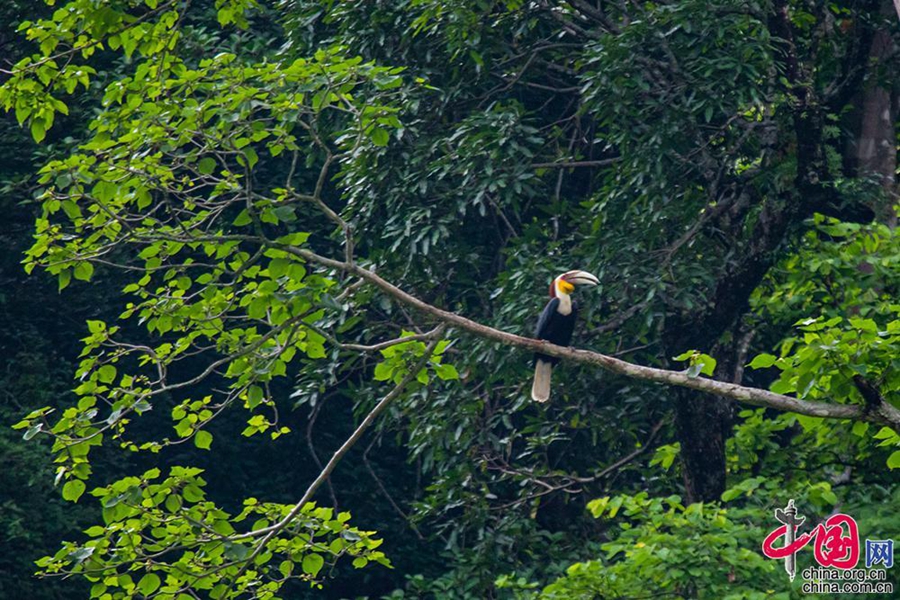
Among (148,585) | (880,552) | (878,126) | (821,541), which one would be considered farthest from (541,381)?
(148,585)

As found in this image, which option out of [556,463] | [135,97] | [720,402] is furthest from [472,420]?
[135,97]

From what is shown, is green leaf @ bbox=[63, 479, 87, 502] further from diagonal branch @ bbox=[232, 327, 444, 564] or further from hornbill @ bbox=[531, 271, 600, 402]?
hornbill @ bbox=[531, 271, 600, 402]

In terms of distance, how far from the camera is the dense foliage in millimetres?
6148

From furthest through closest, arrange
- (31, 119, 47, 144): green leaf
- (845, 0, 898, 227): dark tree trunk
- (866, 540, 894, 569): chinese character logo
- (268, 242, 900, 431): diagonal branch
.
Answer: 1. (845, 0, 898, 227): dark tree trunk
2. (866, 540, 894, 569): chinese character logo
3. (31, 119, 47, 144): green leaf
4. (268, 242, 900, 431): diagonal branch

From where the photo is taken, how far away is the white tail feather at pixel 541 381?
8969mm

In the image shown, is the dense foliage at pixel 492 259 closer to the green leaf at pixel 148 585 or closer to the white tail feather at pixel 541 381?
the green leaf at pixel 148 585

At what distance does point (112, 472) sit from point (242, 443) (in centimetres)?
146

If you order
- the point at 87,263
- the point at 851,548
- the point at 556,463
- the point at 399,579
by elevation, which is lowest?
the point at 399,579

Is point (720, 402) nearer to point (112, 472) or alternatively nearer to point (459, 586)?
point (459, 586)

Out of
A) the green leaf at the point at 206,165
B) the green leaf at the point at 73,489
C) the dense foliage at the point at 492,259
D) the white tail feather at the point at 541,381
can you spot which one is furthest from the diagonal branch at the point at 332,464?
the white tail feather at the point at 541,381

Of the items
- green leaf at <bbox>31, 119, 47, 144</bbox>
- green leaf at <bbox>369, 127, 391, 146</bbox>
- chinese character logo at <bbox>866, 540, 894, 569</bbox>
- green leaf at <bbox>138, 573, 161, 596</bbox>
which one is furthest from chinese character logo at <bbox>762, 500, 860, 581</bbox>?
green leaf at <bbox>31, 119, 47, 144</bbox>

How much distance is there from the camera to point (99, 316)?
12695 mm

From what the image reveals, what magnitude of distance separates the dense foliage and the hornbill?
0.40 metres

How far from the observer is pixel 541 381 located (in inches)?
354
